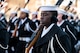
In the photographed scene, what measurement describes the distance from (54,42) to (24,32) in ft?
17.7

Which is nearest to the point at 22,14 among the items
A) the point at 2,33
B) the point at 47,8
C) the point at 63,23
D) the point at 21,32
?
the point at 21,32

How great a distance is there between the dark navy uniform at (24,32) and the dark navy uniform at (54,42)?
4.97 metres

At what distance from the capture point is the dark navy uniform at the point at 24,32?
11.0 m

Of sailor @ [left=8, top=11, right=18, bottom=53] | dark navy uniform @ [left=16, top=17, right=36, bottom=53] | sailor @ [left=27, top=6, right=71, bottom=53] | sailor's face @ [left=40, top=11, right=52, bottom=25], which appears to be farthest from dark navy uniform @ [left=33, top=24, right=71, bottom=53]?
sailor @ [left=8, top=11, right=18, bottom=53]

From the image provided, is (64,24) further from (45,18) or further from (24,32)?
(45,18)

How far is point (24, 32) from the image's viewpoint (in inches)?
439

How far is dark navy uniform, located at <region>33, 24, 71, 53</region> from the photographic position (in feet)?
18.7

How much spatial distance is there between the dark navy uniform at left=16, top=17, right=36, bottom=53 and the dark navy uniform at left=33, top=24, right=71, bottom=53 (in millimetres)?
4966

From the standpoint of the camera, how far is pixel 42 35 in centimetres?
600

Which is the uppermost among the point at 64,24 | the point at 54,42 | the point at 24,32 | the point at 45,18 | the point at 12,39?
the point at 45,18

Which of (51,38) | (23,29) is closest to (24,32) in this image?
(23,29)

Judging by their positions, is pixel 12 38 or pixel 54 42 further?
pixel 12 38

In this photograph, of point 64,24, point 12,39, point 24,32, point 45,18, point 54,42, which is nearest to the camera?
point 54,42

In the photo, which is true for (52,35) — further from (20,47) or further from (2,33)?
(20,47)
